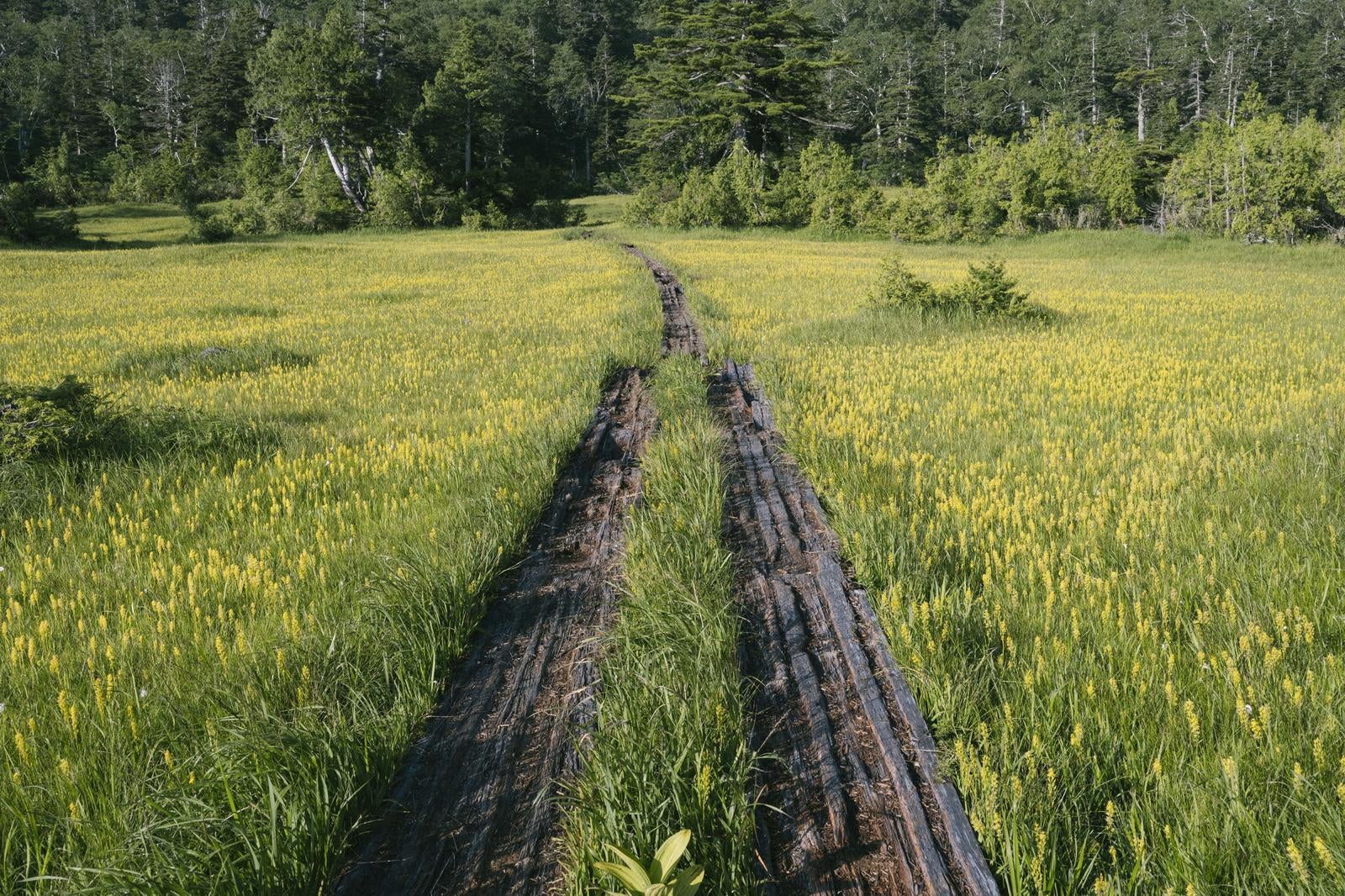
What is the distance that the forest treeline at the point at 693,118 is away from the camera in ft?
133

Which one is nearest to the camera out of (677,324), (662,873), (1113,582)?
(662,873)

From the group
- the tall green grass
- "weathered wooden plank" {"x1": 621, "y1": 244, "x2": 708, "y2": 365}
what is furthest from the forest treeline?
the tall green grass

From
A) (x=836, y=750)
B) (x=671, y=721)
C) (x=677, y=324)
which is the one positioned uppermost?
(x=677, y=324)

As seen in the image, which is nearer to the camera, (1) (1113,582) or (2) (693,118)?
(1) (1113,582)

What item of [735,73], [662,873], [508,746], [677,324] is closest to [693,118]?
[735,73]

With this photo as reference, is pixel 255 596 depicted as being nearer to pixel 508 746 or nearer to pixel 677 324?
pixel 508 746

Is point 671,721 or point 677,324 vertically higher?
point 677,324

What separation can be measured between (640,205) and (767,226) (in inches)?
368

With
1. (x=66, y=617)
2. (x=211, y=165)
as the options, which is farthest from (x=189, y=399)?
(x=211, y=165)

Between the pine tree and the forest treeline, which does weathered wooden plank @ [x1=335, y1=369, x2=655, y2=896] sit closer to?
the forest treeline

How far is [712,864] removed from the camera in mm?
2211

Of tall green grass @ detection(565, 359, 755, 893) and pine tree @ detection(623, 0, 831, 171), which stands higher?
pine tree @ detection(623, 0, 831, 171)

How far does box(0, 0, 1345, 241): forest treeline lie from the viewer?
133 feet

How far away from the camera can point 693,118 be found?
52750 millimetres
